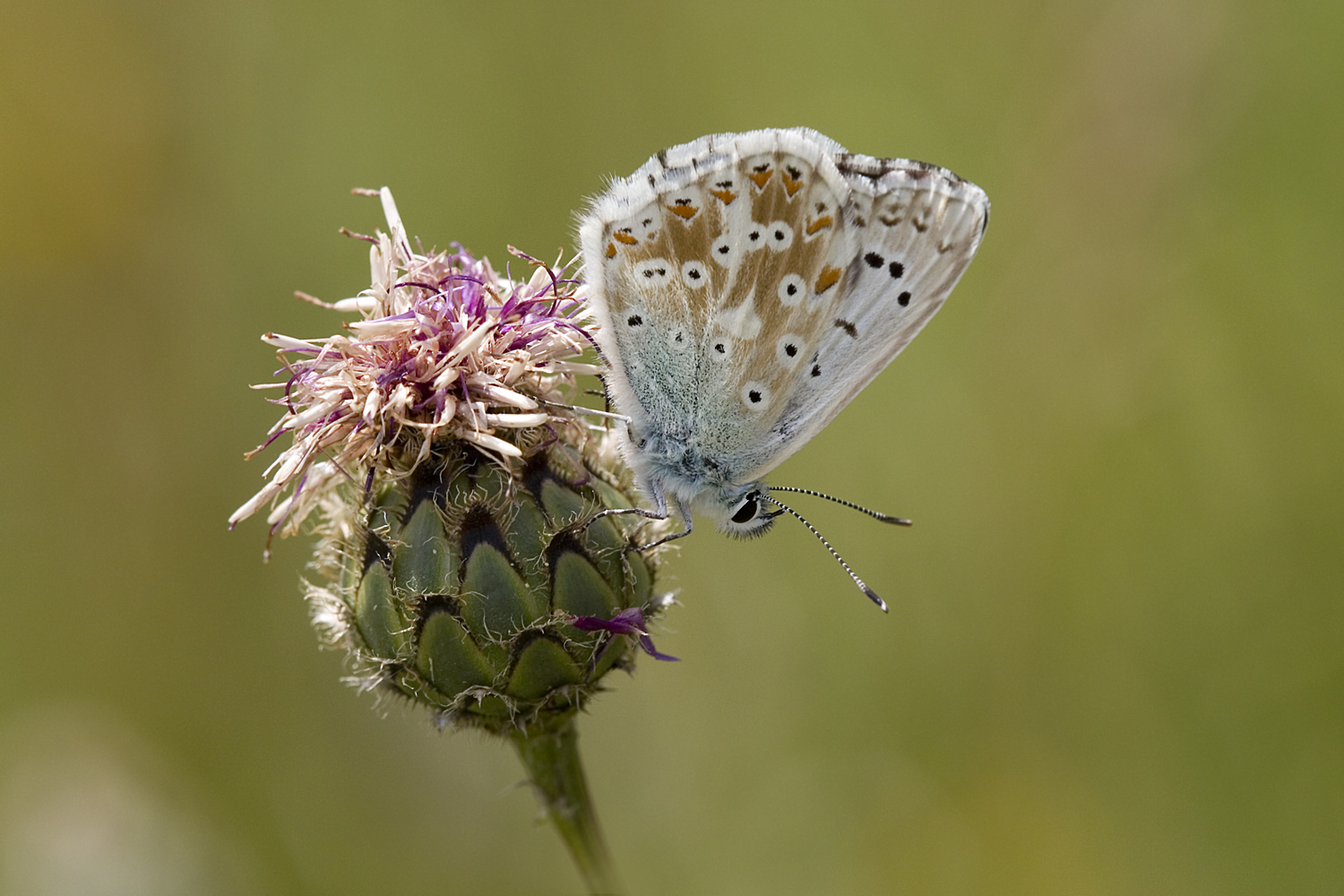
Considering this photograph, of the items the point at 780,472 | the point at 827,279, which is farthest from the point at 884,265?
the point at 780,472

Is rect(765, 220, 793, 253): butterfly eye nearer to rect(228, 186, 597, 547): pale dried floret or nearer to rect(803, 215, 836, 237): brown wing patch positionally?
rect(803, 215, 836, 237): brown wing patch

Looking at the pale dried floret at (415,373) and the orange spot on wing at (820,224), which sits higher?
the pale dried floret at (415,373)

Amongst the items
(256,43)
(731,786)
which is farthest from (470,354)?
(256,43)

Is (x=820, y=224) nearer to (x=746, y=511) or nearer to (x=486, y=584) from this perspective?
(x=746, y=511)

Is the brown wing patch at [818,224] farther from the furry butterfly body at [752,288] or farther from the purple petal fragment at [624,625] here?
the purple petal fragment at [624,625]

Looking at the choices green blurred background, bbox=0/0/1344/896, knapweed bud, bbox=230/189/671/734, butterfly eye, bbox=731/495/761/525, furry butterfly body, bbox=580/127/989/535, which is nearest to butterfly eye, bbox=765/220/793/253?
furry butterfly body, bbox=580/127/989/535

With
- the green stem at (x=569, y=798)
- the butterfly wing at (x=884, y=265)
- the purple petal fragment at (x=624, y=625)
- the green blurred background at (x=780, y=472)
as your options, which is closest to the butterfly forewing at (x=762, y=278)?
the butterfly wing at (x=884, y=265)

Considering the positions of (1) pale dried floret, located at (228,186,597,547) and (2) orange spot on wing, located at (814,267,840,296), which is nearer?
(1) pale dried floret, located at (228,186,597,547)

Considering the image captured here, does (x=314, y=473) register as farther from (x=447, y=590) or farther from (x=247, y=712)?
(x=247, y=712)

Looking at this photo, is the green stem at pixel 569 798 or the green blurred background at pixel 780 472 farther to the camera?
the green blurred background at pixel 780 472
